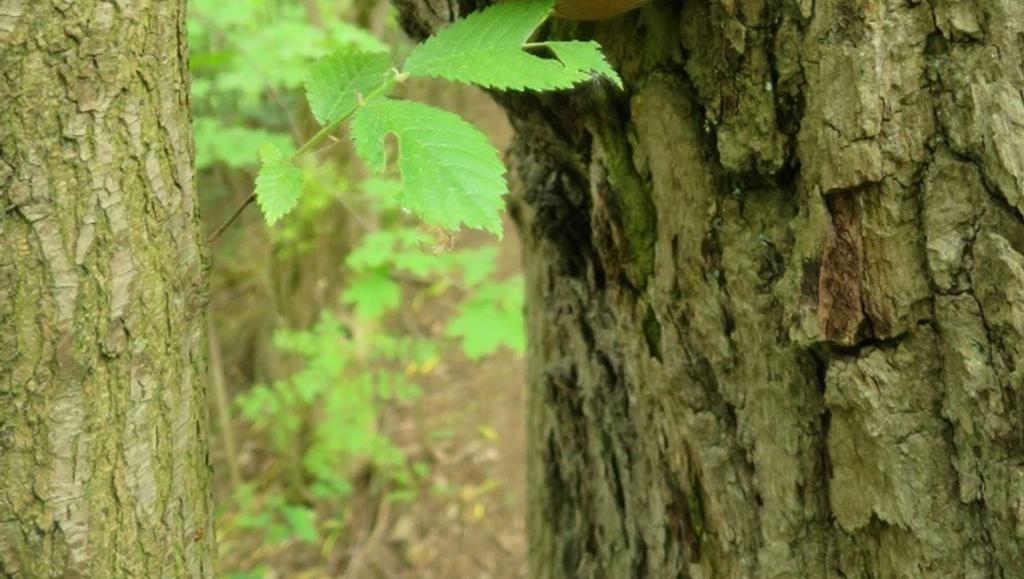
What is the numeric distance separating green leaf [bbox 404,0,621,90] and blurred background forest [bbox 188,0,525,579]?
3030 millimetres

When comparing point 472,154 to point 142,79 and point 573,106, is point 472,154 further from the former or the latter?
point 573,106

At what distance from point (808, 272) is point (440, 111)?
57 cm

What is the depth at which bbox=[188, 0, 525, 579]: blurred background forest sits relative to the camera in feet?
15.4

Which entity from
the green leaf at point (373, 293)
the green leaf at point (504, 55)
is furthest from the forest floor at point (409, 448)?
the green leaf at point (504, 55)

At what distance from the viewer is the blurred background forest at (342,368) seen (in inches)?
184

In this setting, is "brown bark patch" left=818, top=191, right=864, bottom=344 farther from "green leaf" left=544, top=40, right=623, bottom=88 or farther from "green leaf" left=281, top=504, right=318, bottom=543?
"green leaf" left=281, top=504, right=318, bottom=543

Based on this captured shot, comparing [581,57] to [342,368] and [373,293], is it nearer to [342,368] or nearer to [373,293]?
[373,293]

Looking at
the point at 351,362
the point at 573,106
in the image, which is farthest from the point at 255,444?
the point at 573,106

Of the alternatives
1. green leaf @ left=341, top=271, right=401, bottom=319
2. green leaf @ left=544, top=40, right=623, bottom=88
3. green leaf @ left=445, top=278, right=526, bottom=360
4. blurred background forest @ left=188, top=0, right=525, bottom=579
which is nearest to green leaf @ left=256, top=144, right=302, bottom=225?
green leaf @ left=544, top=40, right=623, bottom=88

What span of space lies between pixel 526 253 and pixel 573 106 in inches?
33.3

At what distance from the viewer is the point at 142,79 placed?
1.16m

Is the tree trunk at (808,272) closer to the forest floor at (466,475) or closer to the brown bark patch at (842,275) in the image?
the brown bark patch at (842,275)

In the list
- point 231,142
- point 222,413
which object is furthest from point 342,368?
point 231,142

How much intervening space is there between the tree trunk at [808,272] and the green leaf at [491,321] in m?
2.67
